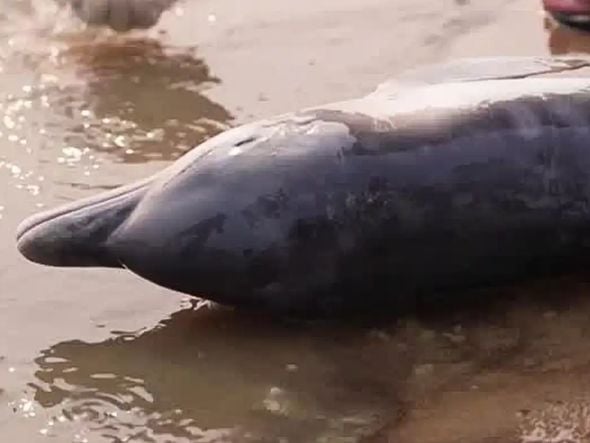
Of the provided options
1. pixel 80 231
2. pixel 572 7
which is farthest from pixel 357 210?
pixel 572 7

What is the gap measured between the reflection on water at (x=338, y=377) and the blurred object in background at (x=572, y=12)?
2.32 m

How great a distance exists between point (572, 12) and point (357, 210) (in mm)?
2723

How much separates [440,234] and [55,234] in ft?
3.92

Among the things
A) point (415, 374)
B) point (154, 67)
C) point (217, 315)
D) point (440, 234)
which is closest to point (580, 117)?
point (440, 234)

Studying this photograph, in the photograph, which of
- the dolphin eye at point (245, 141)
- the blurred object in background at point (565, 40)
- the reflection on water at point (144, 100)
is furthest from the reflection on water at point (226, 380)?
the blurred object in background at point (565, 40)

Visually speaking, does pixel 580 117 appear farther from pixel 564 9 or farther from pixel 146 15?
pixel 146 15

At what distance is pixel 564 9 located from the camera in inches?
270

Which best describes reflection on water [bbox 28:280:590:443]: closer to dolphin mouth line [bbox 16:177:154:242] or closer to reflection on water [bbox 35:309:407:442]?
reflection on water [bbox 35:309:407:442]

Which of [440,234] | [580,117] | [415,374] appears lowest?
[415,374]

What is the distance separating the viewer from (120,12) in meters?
6.98

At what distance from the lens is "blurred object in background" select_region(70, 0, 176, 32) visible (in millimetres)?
6961

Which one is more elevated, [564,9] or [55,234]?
[564,9]

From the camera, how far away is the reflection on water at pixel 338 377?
4219 millimetres

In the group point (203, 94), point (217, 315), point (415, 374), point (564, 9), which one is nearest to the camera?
point (415, 374)
